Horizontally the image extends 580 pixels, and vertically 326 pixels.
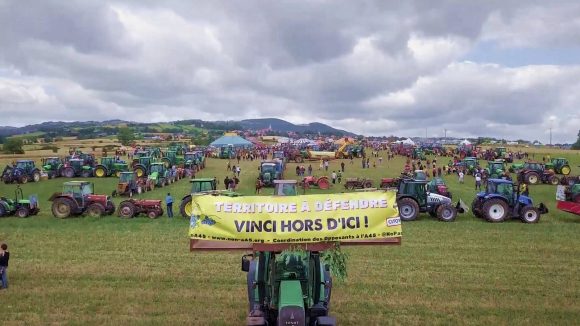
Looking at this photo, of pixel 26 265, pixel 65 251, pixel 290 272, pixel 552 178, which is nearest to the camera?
pixel 290 272

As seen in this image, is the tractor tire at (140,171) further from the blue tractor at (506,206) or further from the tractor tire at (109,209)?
the blue tractor at (506,206)

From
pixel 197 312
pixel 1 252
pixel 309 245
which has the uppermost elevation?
pixel 309 245

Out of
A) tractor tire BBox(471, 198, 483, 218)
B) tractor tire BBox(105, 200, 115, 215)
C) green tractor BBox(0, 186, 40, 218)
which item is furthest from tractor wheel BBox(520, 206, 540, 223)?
green tractor BBox(0, 186, 40, 218)

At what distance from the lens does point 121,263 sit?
14.2 meters

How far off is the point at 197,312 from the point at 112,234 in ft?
29.4

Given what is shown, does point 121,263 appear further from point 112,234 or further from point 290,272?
point 290,272

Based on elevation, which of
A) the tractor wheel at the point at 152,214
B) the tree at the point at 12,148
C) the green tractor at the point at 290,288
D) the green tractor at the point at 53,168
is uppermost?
the tree at the point at 12,148

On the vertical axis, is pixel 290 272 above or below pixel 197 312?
above

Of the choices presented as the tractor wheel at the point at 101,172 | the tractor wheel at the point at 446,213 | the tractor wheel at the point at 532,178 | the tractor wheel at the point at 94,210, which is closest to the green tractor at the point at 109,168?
the tractor wheel at the point at 101,172

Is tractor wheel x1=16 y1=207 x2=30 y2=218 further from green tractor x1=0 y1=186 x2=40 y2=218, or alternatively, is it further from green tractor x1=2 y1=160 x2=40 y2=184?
green tractor x1=2 y1=160 x2=40 y2=184

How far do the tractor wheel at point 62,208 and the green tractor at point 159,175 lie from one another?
1211cm

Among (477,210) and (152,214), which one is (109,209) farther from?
(477,210)

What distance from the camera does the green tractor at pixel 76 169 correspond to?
39500mm

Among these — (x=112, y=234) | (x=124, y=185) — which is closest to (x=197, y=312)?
(x=112, y=234)
